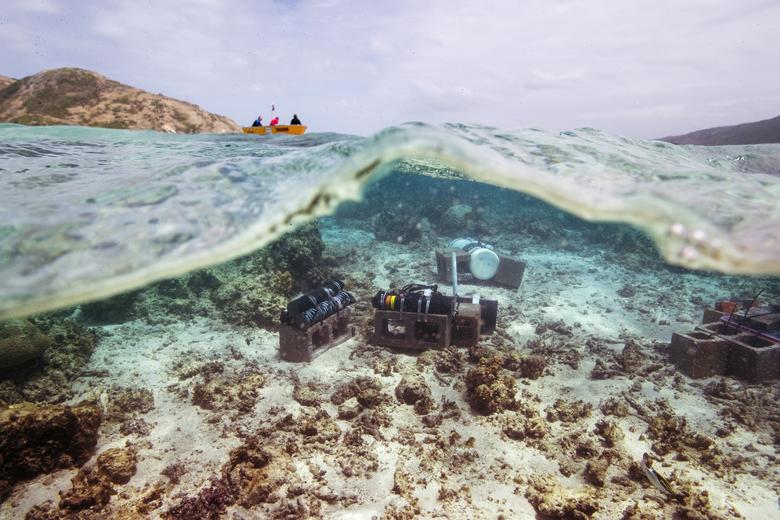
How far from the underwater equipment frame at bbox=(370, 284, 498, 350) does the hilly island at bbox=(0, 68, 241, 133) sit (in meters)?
9.03

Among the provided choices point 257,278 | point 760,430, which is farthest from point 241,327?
point 760,430

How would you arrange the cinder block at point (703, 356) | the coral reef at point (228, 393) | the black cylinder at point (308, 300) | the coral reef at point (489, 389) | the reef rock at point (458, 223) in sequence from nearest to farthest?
the coral reef at point (489, 389)
the coral reef at point (228, 393)
the cinder block at point (703, 356)
the black cylinder at point (308, 300)
the reef rock at point (458, 223)

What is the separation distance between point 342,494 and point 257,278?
807cm

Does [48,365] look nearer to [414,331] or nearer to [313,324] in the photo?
[313,324]

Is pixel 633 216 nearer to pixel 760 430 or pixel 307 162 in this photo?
pixel 307 162

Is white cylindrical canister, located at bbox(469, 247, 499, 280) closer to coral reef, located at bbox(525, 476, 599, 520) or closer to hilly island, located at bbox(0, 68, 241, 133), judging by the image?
coral reef, located at bbox(525, 476, 599, 520)

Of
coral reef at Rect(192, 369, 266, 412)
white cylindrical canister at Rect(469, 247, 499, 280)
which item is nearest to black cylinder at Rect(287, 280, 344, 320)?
coral reef at Rect(192, 369, 266, 412)

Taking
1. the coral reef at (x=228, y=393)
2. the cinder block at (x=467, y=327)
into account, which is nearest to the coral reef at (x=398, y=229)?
the cinder block at (x=467, y=327)

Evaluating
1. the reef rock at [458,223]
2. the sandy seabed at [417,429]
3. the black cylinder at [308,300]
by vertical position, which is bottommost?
the sandy seabed at [417,429]

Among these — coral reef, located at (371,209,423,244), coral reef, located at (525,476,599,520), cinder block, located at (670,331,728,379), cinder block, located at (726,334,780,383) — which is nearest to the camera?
coral reef, located at (525,476,599,520)

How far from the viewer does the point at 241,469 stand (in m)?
5.42

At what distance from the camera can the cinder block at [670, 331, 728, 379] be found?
8.48 metres

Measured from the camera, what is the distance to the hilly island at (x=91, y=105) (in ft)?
35.5

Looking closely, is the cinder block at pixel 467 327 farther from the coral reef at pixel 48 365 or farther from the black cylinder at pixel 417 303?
the coral reef at pixel 48 365
